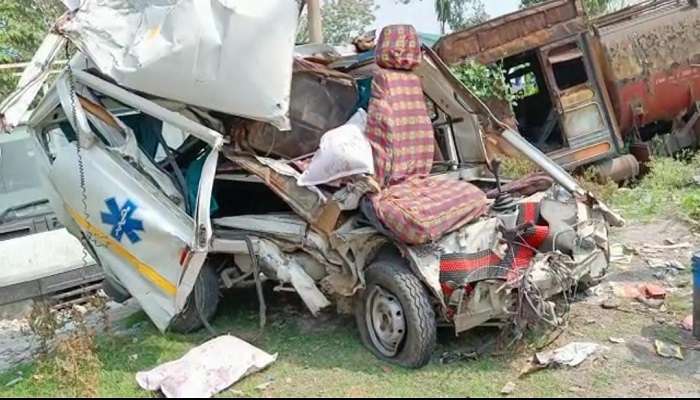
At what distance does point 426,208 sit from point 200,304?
78.0 inches

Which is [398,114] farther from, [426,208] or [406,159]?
[426,208]

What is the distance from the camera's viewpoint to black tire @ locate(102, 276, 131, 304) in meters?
5.64

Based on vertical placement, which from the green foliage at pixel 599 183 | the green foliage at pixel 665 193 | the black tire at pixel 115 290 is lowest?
the green foliage at pixel 665 193

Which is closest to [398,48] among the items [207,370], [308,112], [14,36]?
[308,112]

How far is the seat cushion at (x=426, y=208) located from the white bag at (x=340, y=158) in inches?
9.4

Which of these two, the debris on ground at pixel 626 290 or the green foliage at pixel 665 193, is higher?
the debris on ground at pixel 626 290

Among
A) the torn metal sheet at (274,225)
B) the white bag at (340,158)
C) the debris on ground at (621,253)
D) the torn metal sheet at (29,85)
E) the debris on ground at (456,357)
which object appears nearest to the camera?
the debris on ground at (456,357)

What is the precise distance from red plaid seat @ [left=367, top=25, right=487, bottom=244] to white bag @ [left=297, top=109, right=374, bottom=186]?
104 mm

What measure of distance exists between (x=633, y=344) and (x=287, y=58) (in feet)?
9.35

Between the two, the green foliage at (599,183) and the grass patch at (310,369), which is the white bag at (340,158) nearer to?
the grass patch at (310,369)

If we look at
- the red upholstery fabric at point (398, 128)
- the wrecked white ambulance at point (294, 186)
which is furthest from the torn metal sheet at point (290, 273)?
the red upholstery fabric at point (398, 128)

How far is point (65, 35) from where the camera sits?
4746 millimetres

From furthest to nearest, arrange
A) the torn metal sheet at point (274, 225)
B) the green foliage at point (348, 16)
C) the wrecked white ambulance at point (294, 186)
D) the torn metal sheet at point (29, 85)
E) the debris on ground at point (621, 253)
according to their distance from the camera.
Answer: the green foliage at point (348, 16) < the debris on ground at point (621, 253) < the torn metal sheet at point (274, 225) < the torn metal sheet at point (29, 85) < the wrecked white ambulance at point (294, 186)

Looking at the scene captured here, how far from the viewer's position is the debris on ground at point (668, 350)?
4.15 meters
